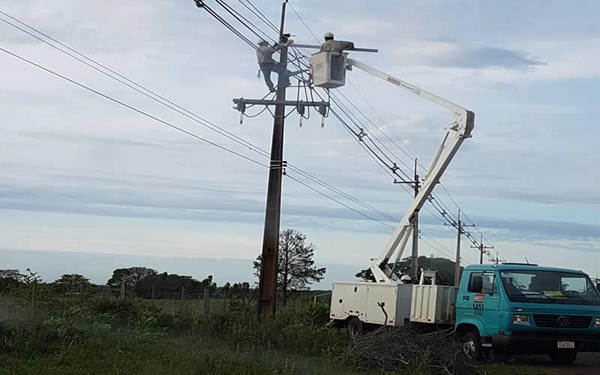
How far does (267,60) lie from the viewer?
Result: 1029 inches

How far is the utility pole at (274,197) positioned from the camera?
82.2 feet

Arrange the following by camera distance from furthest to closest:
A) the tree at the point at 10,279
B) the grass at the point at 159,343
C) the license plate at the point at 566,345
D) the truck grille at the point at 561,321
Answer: the tree at the point at 10,279, the license plate at the point at 566,345, the truck grille at the point at 561,321, the grass at the point at 159,343

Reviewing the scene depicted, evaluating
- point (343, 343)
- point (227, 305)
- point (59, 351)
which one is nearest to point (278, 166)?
point (227, 305)

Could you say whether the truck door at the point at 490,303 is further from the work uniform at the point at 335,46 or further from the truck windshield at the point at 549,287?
the work uniform at the point at 335,46

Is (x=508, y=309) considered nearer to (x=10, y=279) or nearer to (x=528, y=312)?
(x=528, y=312)

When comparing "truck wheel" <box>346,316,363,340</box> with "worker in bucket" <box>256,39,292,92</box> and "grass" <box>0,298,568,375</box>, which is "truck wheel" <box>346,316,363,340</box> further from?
"worker in bucket" <box>256,39,292,92</box>

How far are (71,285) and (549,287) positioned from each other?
13.4m

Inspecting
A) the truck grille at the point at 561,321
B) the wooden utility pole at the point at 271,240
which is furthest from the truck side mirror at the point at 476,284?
the wooden utility pole at the point at 271,240

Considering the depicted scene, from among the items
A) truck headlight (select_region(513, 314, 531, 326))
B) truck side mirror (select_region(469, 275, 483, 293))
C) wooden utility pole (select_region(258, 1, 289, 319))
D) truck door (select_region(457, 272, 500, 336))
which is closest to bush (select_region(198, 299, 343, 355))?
wooden utility pole (select_region(258, 1, 289, 319))

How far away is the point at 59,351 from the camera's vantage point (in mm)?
15258

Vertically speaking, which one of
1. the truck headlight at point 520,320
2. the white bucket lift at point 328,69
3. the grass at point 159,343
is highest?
the white bucket lift at point 328,69

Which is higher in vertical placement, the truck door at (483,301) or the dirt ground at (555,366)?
the truck door at (483,301)

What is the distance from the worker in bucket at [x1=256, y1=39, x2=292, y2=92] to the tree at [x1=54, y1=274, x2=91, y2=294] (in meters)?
7.94

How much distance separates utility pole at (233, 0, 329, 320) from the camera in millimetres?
25062
